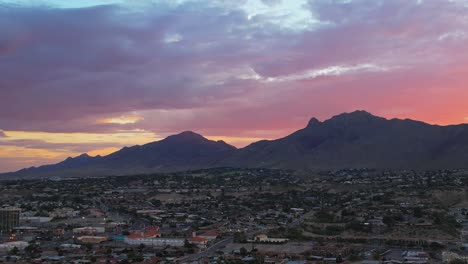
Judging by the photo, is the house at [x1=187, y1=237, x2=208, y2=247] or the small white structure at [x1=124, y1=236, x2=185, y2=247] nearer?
the house at [x1=187, y1=237, x2=208, y2=247]

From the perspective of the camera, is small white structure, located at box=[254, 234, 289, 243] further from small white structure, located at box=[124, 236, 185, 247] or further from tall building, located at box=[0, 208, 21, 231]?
tall building, located at box=[0, 208, 21, 231]

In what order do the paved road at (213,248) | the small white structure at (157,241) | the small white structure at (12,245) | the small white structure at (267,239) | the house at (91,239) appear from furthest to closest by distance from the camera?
the house at (91,239) → the small white structure at (157,241) → the small white structure at (267,239) → the small white structure at (12,245) → the paved road at (213,248)

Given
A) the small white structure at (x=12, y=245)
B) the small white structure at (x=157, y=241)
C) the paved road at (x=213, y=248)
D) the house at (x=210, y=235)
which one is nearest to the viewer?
the paved road at (x=213, y=248)

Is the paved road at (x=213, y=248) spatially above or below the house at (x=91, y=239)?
below

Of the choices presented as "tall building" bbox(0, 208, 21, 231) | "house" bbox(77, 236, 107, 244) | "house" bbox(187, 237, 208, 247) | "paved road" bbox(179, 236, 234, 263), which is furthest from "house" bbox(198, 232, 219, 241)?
"tall building" bbox(0, 208, 21, 231)

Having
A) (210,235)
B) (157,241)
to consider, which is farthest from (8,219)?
(210,235)

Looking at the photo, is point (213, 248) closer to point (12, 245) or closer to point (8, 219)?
point (12, 245)

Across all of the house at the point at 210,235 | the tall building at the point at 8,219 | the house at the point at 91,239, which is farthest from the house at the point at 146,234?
the tall building at the point at 8,219

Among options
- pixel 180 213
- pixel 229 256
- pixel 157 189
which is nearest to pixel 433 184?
pixel 180 213

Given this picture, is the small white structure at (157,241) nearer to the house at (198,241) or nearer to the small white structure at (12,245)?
the house at (198,241)
